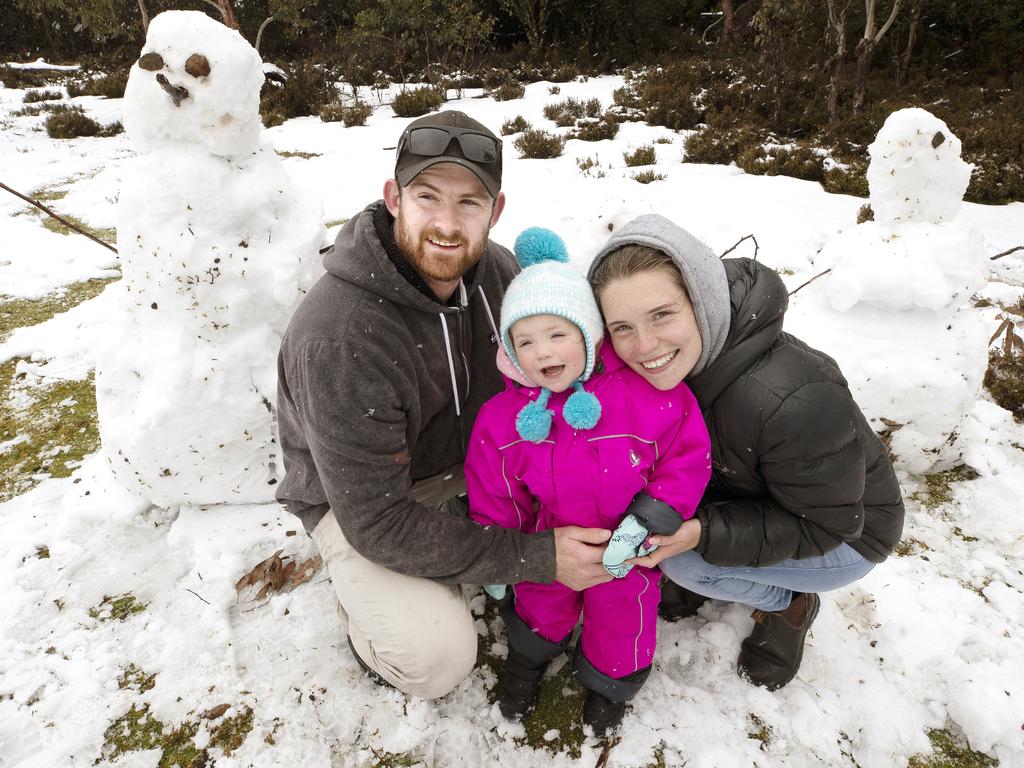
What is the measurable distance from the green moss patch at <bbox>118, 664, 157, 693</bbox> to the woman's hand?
190cm

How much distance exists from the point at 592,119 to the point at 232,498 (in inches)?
365

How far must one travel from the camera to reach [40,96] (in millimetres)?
12680

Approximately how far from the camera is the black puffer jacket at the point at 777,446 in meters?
1.51

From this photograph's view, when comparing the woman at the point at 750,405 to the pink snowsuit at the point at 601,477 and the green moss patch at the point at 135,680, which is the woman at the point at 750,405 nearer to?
the pink snowsuit at the point at 601,477

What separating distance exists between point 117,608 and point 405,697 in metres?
1.36

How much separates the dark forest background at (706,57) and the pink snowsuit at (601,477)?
21.2ft

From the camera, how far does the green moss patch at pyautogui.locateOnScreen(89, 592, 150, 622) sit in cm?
224

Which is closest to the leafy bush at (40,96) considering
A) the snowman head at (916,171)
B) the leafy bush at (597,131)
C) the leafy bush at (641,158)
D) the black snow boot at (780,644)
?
the leafy bush at (597,131)

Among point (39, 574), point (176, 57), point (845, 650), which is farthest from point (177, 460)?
point (845, 650)

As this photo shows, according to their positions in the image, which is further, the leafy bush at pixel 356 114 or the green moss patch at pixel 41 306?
the leafy bush at pixel 356 114

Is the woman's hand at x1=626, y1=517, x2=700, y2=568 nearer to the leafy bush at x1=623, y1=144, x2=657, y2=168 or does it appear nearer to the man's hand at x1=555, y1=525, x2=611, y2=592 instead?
the man's hand at x1=555, y1=525, x2=611, y2=592

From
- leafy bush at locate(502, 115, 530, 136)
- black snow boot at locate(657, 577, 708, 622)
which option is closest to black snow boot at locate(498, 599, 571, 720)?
black snow boot at locate(657, 577, 708, 622)

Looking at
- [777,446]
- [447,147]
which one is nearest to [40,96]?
[447,147]

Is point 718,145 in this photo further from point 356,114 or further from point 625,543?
point 625,543
